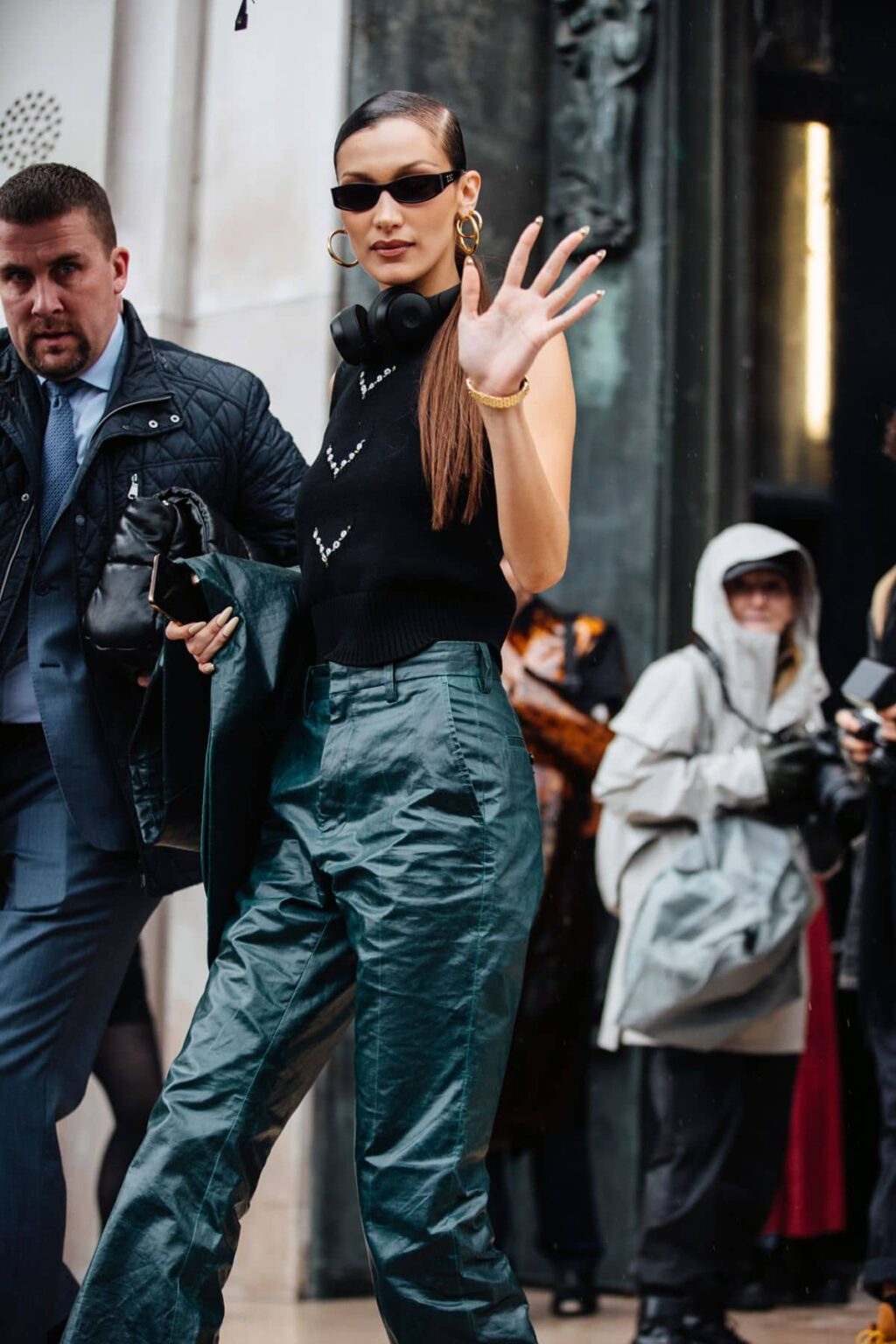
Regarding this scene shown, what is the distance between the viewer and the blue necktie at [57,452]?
348 cm

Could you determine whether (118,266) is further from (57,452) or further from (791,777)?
(791,777)

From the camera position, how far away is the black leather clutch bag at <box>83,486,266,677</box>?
10.7 feet

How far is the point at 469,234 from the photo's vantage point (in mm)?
3109

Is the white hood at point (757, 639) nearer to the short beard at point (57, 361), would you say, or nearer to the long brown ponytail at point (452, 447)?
the short beard at point (57, 361)

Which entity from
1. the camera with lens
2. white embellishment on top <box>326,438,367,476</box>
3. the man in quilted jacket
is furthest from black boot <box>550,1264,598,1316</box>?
white embellishment on top <box>326,438,367,476</box>

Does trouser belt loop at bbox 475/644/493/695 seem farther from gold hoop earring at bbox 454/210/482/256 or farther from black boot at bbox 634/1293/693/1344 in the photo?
black boot at bbox 634/1293/693/1344

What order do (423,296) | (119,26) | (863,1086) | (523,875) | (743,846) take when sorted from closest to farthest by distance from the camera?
(523,875) < (423,296) < (743,846) < (119,26) < (863,1086)

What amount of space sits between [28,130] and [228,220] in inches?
47.7

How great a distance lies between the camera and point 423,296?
3.03 meters

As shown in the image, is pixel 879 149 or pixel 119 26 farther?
pixel 879 149

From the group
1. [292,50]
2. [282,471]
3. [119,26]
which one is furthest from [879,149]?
[282,471]

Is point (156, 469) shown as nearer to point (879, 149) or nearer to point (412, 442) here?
point (412, 442)

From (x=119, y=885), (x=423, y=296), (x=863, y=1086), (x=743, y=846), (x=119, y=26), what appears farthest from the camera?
(x=863, y=1086)

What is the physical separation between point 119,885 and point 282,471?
82cm
